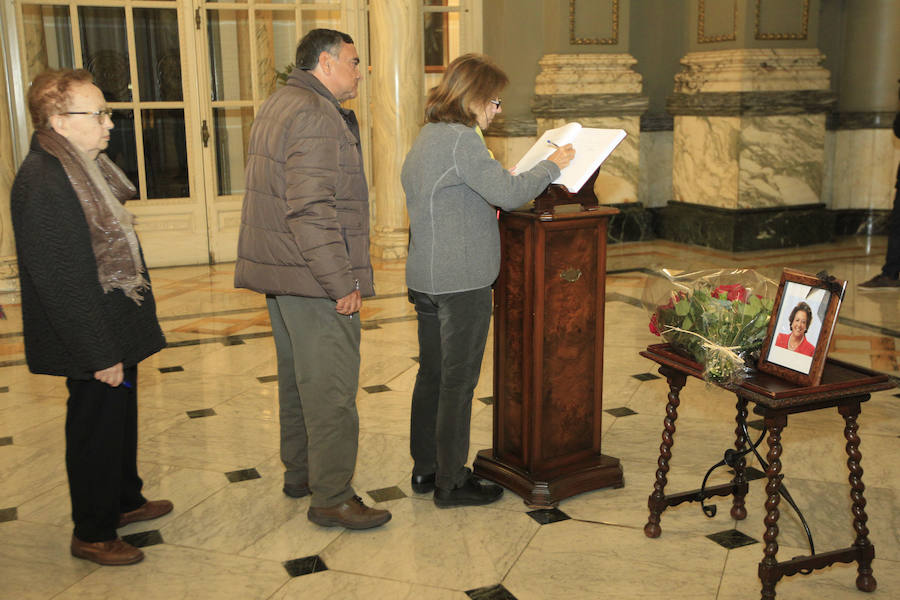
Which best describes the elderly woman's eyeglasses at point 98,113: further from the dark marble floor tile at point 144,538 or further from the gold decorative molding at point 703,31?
the gold decorative molding at point 703,31

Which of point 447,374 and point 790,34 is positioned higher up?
point 790,34

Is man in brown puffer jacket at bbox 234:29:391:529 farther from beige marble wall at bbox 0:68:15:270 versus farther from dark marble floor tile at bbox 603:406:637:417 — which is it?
beige marble wall at bbox 0:68:15:270

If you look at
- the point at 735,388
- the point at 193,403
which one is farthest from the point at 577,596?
the point at 193,403

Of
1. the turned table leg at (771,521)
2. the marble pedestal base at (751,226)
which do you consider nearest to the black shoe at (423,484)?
the turned table leg at (771,521)

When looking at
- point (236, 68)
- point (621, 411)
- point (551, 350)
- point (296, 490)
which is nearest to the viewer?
point (551, 350)

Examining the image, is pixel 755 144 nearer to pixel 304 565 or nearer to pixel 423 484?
pixel 423 484

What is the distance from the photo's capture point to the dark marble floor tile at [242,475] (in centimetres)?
365

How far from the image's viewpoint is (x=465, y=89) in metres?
2.96

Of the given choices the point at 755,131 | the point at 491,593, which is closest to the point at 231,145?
the point at 755,131

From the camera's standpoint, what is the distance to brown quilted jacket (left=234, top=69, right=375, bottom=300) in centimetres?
279

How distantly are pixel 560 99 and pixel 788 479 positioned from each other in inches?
222

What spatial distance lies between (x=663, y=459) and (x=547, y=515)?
47cm

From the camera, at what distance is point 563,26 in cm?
858

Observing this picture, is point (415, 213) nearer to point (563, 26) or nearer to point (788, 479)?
point (788, 479)
